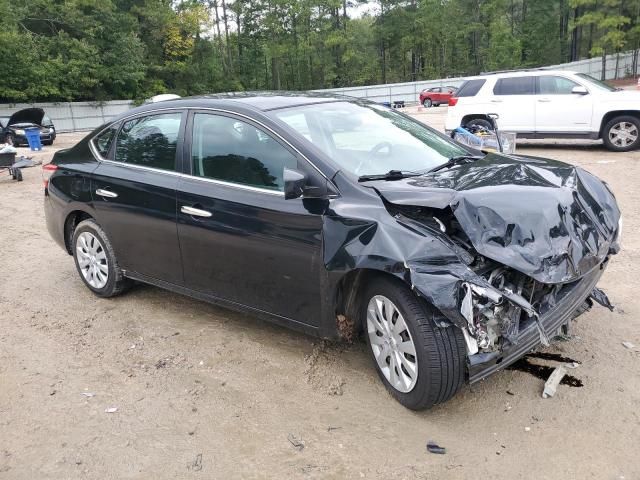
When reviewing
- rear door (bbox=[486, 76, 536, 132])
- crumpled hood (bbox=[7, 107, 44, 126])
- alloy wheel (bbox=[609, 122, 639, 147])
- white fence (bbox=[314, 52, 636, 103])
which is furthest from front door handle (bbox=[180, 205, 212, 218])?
white fence (bbox=[314, 52, 636, 103])

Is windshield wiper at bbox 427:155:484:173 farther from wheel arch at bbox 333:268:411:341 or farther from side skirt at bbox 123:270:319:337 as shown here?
side skirt at bbox 123:270:319:337

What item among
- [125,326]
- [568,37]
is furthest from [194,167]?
[568,37]

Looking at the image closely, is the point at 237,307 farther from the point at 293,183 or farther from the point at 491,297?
the point at 491,297

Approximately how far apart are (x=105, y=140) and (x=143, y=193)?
3.18 ft

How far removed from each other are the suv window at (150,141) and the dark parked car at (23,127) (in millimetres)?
20855

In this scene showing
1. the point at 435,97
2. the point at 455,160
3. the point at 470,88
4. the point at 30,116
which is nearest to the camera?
the point at 455,160

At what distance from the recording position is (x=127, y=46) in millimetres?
43156

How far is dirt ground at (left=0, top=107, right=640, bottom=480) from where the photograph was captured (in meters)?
2.77

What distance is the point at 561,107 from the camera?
11.4 m

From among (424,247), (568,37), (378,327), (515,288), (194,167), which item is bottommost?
(378,327)

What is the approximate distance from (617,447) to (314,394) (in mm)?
1642

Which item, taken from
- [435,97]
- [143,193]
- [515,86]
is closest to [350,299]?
[143,193]

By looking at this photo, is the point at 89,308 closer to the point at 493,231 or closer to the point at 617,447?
the point at 493,231

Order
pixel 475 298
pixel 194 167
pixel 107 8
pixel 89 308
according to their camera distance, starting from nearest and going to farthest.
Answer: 1. pixel 475 298
2. pixel 194 167
3. pixel 89 308
4. pixel 107 8
